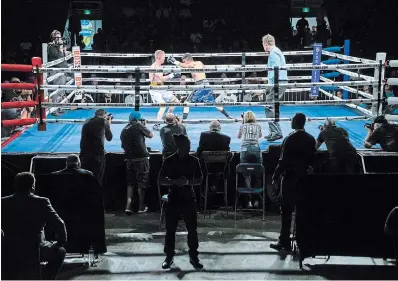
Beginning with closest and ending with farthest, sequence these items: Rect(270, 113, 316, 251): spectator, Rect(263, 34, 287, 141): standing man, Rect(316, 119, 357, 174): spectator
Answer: Rect(270, 113, 316, 251): spectator < Rect(316, 119, 357, 174): spectator < Rect(263, 34, 287, 141): standing man

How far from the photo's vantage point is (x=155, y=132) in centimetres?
938

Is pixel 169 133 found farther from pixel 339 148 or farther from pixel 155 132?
pixel 155 132

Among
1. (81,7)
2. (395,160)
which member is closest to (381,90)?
(395,160)

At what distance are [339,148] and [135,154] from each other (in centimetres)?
239

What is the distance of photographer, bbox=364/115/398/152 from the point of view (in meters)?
7.18

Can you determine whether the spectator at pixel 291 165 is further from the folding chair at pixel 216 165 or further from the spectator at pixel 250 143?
→ the folding chair at pixel 216 165

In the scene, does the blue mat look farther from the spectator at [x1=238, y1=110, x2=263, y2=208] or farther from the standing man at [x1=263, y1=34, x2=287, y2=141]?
the spectator at [x1=238, y1=110, x2=263, y2=208]

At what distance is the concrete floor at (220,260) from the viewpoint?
5434 millimetres

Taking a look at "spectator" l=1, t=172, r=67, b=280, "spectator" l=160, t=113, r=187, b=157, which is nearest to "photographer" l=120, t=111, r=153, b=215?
"spectator" l=160, t=113, r=187, b=157

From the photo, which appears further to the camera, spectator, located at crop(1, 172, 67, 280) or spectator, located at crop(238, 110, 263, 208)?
spectator, located at crop(238, 110, 263, 208)

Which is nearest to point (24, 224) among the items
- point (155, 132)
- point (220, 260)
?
point (220, 260)

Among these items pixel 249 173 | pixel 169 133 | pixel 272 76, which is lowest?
pixel 249 173

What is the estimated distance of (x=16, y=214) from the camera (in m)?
4.73

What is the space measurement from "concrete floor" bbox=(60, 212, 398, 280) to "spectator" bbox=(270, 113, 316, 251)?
0.89 ft
